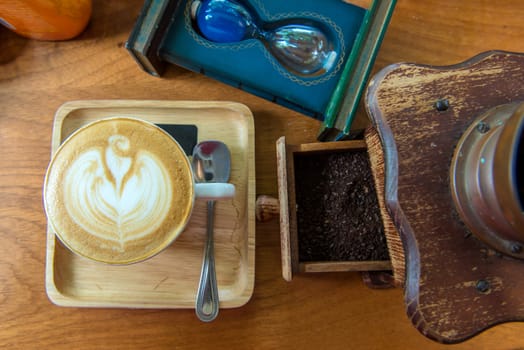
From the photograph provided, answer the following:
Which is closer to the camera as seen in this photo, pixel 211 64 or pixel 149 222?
pixel 149 222

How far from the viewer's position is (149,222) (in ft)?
1.66

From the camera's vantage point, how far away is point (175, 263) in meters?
0.62

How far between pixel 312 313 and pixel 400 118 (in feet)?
1.25

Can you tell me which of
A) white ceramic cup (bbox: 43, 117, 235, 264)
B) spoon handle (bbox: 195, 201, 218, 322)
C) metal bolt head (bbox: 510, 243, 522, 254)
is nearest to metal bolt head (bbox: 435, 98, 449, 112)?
metal bolt head (bbox: 510, 243, 522, 254)

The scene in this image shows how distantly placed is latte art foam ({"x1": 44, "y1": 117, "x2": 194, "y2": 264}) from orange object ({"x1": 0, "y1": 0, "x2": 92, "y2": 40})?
23 centimetres

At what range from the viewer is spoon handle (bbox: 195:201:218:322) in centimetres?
58

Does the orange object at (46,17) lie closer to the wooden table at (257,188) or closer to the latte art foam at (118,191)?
the wooden table at (257,188)

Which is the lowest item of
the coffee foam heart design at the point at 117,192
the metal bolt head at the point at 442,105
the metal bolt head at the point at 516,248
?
the coffee foam heart design at the point at 117,192

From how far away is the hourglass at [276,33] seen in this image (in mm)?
627

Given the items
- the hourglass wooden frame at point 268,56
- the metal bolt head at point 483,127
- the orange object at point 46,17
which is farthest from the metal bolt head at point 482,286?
the orange object at point 46,17

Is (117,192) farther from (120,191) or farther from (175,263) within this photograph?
(175,263)

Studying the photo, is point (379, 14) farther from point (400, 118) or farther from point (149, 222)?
point (149, 222)

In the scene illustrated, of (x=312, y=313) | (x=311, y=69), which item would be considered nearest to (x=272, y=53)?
(x=311, y=69)

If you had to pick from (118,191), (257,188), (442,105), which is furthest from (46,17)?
(442,105)
